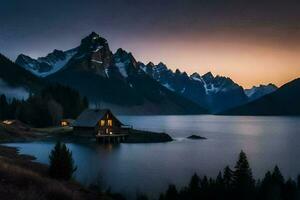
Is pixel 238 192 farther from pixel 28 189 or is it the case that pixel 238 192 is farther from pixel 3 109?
pixel 3 109

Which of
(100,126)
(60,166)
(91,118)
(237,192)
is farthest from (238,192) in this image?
(91,118)

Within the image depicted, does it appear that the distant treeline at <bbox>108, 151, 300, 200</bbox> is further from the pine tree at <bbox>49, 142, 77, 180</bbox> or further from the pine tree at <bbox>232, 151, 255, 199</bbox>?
the pine tree at <bbox>49, 142, 77, 180</bbox>

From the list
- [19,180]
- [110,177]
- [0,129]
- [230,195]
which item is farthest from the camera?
[0,129]

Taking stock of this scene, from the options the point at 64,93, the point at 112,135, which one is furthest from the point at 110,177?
the point at 64,93

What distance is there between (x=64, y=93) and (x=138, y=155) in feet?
270

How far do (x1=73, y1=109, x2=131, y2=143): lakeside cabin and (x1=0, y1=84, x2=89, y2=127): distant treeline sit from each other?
890 inches

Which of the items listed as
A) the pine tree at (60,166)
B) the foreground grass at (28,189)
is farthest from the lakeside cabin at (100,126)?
the foreground grass at (28,189)

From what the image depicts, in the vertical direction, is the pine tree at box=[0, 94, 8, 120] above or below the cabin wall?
above

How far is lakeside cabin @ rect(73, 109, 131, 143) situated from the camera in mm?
122250

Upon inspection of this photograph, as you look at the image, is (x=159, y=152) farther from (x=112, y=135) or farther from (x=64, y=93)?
(x=64, y=93)

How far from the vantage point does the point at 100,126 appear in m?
124

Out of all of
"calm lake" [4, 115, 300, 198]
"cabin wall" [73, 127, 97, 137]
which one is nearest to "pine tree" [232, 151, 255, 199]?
"calm lake" [4, 115, 300, 198]

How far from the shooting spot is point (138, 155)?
90000mm

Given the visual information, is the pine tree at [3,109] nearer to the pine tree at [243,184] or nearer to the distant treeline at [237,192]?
the pine tree at [243,184]
